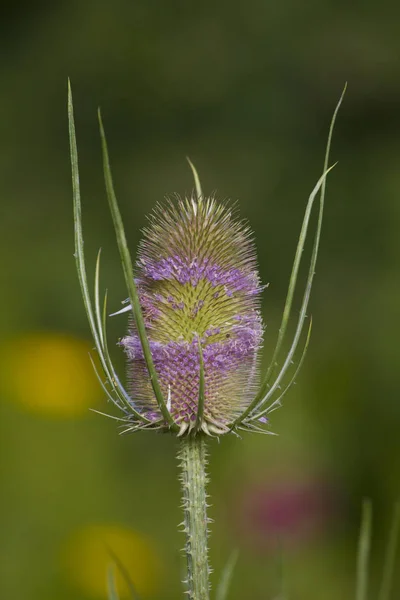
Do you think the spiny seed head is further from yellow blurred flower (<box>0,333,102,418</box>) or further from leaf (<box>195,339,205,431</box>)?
yellow blurred flower (<box>0,333,102,418</box>)

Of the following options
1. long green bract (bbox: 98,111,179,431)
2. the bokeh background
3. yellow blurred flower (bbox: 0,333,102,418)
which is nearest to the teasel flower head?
long green bract (bbox: 98,111,179,431)

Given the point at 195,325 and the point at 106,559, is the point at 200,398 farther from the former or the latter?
the point at 106,559

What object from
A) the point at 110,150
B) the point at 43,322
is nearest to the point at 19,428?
the point at 43,322

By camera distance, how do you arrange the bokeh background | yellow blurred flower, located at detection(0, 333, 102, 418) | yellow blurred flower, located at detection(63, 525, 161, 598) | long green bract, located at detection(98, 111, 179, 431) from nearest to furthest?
1. long green bract, located at detection(98, 111, 179, 431)
2. yellow blurred flower, located at detection(63, 525, 161, 598)
3. the bokeh background
4. yellow blurred flower, located at detection(0, 333, 102, 418)

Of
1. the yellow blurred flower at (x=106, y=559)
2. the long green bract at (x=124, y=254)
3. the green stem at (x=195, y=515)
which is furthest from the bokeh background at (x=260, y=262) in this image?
the long green bract at (x=124, y=254)

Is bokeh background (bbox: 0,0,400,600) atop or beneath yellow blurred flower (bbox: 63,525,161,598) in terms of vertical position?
atop

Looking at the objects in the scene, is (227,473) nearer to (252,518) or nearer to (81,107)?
(252,518)

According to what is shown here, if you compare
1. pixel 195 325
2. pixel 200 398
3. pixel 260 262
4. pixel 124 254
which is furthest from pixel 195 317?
pixel 260 262
